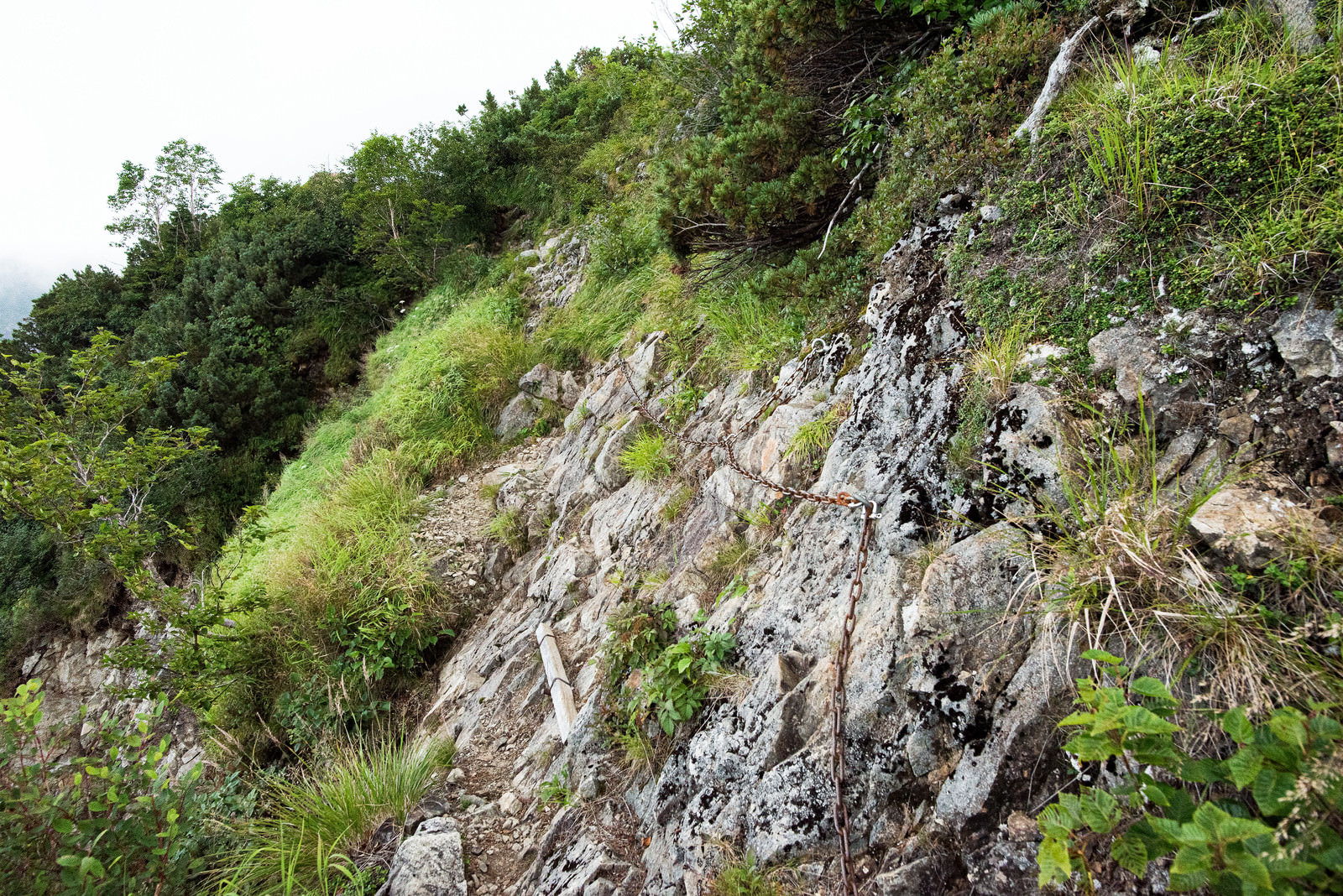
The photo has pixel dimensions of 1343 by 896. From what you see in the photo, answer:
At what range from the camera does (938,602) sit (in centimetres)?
212

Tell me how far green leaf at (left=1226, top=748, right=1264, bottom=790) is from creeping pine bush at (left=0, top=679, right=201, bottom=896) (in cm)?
364

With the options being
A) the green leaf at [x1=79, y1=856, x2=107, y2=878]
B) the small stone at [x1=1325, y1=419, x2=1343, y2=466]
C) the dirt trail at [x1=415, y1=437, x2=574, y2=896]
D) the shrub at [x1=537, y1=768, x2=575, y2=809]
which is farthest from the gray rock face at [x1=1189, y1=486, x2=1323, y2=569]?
the green leaf at [x1=79, y1=856, x2=107, y2=878]

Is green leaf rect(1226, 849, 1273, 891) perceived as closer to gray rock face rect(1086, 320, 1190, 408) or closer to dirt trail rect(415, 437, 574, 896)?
gray rock face rect(1086, 320, 1190, 408)

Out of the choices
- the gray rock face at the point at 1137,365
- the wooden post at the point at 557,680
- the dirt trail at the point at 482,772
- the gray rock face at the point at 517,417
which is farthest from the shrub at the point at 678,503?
the gray rock face at the point at 517,417

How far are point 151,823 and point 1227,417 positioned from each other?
4.89 metres

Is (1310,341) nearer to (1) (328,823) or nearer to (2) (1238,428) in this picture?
(2) (1238,428)

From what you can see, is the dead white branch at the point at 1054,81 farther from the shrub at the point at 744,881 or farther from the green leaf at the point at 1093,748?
the shrub at the point at 744,881

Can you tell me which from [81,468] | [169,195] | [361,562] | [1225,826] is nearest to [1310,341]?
[1225,826]

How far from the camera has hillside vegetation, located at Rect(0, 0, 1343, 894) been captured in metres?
1.70

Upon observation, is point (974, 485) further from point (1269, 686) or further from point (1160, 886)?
point (1160, 886)

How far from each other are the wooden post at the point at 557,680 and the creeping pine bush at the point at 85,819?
1.95 metres

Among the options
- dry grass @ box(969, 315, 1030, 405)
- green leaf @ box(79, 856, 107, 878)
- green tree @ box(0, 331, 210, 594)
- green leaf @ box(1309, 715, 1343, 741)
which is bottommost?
green leaf @ box(1309, 715, 1343, 741)

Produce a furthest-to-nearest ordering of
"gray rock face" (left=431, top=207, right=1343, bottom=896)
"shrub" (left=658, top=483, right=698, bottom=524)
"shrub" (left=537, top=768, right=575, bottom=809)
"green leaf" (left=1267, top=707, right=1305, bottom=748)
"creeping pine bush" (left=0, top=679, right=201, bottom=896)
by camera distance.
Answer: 1. "shrub" (left=658, top=483, right=698, bottom=524)
2. "shrub" (left=537, top=768, right=575, bottom=809)
3. "creeping pine bush" (left=0, top=679, right=201, bottom=896)
4. "gray rock face" (left=431, top=207, right=1343, bottom=896)
5. "green leaf" (left=1267, top=707, right=1305, bottom=748)

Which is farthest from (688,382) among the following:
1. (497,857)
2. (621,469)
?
(497,857)
